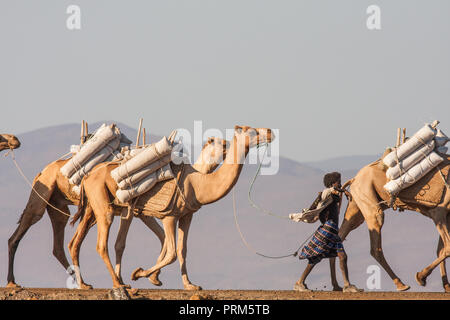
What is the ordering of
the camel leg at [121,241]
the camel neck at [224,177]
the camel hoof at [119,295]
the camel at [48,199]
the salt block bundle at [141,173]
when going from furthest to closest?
the camel at [48,199] < the camel leg at [121,241] < the salt block bundle at [141,173] < the camel neck at [224,177] < the camel hoof at [119,295]

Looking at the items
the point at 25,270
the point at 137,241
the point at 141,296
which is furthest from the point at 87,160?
the point at 137,241

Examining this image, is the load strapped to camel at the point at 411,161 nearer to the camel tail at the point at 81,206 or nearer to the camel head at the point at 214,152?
the camel head at the point at 214,152

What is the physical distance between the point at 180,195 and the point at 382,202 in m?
3.81

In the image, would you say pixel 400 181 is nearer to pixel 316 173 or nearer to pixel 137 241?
pixel 137 241

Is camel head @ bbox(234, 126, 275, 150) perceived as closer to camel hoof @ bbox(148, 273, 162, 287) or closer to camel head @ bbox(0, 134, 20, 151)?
camel hoof @ bbox(148, 273, 162, 287)

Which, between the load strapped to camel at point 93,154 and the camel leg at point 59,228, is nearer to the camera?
A: the load strapped to camel at point 93,154

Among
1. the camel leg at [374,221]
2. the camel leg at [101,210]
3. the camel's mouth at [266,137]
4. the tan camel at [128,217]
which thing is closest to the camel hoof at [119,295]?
the camel leg at [101,210]

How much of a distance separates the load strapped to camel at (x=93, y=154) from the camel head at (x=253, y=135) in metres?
3.47

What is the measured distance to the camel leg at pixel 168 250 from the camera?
782 inches

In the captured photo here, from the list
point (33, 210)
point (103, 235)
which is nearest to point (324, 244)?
point (103, 235)

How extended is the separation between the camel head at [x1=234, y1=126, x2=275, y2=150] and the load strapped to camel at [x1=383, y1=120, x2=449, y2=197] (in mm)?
2779

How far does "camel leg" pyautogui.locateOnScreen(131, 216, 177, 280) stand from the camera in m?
19.9
